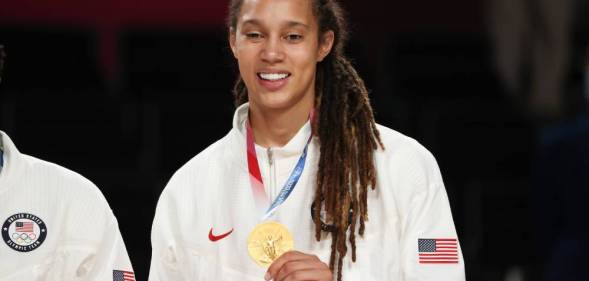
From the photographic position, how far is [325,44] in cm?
447

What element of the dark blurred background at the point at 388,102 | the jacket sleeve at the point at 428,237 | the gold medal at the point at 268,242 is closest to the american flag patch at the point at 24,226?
the gold medal at the point at 268,242

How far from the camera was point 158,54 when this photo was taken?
8.34 metres

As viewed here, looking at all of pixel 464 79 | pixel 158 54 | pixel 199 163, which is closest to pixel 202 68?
pixel 158 54

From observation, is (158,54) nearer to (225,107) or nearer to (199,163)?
(225,107)

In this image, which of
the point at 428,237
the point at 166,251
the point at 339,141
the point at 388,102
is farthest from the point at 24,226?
the point at 388,102

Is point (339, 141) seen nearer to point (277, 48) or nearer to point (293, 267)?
point (277, 48)

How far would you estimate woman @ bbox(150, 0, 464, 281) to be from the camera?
4.28m

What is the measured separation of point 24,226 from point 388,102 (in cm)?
414

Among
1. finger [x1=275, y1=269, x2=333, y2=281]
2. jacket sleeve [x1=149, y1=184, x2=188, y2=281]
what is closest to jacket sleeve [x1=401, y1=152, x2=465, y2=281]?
finger [x1=275, y1=269, x2=333, y2=281]

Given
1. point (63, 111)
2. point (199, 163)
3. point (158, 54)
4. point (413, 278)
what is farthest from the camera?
point (158, 54)

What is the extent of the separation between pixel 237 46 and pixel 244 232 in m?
0.61

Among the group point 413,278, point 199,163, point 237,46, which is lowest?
point 413,278

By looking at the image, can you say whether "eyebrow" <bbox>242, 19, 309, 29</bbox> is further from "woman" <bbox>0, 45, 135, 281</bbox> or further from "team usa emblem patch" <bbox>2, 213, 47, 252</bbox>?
"team usa emblem patch" <bbox>2, 213, 47, 252</bbox>

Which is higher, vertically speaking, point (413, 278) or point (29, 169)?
point (29, 169)
